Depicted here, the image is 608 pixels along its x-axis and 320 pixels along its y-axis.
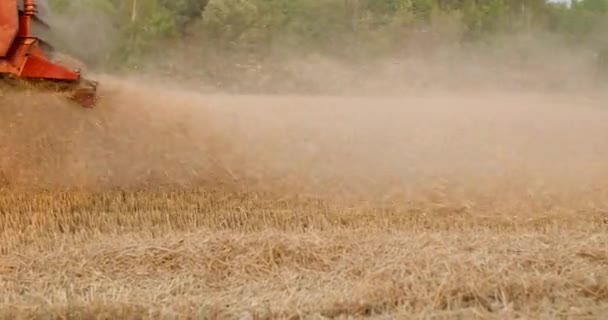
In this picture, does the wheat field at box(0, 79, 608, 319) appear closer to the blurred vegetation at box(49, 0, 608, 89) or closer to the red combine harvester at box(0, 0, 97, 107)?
the red combine harvester at box(0, 0, 97, 107)

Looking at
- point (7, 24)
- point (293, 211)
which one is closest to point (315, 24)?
point (293, 211)

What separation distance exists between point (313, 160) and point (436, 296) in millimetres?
3491

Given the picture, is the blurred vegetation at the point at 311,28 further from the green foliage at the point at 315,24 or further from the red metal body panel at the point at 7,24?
the red metal body panel at the point at 7,24

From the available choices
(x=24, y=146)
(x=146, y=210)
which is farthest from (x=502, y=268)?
(x=24, y=146)

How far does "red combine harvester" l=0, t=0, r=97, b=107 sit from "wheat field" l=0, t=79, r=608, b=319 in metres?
0.30

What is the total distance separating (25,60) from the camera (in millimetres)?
6078

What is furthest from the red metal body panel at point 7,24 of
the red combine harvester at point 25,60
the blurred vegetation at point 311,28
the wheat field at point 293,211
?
the blurred vegetation at point 311,28

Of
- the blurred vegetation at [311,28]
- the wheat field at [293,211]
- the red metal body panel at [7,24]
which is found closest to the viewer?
the wheat field at [293,211]

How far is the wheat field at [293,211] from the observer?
4422 mm

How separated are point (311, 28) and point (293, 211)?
9840 millimetres

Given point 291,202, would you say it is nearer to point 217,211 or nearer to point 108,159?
point 217,211

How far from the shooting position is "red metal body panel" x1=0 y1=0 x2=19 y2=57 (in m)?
6.03

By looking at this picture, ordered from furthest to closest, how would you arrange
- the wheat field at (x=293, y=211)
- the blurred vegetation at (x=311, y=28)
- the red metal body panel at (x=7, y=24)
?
the blurred vegetation at (x=311, y=28) < the red metal body panel at (x=7, y=24) < the wheat field at (x=293, y=211)

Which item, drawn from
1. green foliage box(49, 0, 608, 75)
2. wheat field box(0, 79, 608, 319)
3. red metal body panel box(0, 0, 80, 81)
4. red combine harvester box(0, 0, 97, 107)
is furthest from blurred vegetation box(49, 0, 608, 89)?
red metal body panel box(0, 0, 80, 81)
